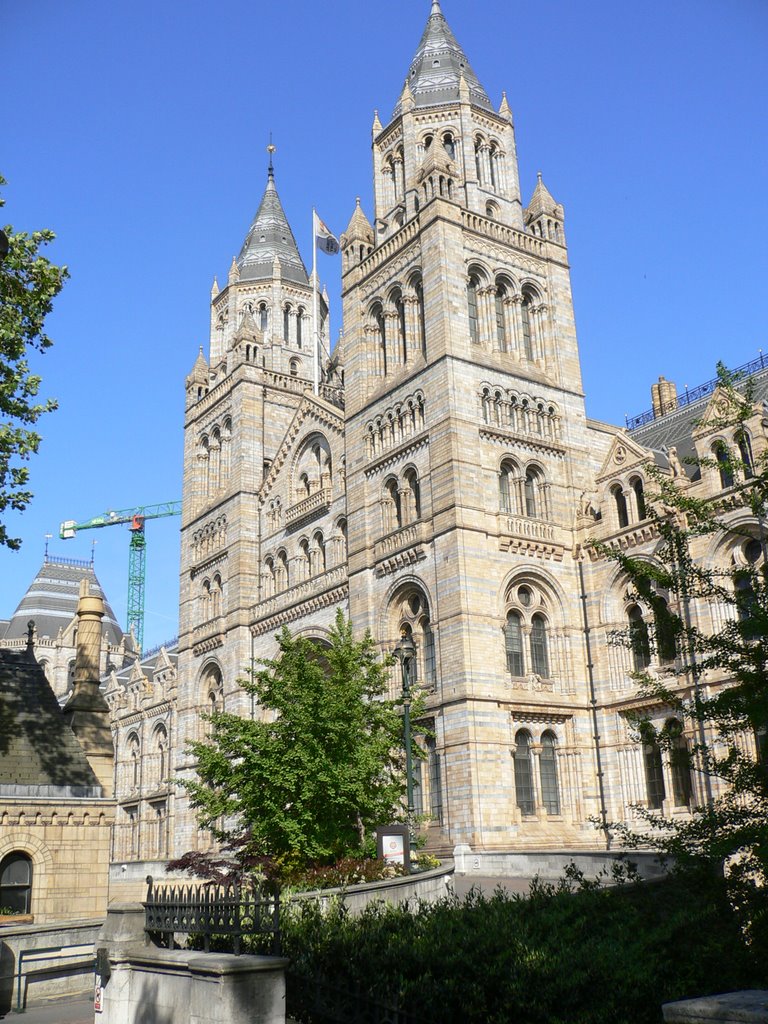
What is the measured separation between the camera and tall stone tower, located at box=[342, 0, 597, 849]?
32.5m

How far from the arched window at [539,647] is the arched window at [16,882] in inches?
659

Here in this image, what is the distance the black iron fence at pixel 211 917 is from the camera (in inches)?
404

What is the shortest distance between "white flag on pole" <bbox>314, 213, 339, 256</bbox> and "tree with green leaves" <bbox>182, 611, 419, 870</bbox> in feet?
92.6

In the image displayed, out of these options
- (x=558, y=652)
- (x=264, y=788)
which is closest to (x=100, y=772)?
(x=264, y=788)

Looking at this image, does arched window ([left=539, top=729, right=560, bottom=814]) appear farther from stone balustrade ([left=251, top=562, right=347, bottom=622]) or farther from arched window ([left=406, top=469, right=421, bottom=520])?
stone balustrade ([left=251, top=562, right=347, bottom=622])

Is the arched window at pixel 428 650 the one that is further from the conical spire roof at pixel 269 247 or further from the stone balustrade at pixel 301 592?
the conical spire roof at pixel 269 247

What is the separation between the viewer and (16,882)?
25.0m

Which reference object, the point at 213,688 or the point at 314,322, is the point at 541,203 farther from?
the point at 213,688

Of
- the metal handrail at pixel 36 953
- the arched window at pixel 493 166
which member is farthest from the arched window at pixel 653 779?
the arched window at pixel 493 166

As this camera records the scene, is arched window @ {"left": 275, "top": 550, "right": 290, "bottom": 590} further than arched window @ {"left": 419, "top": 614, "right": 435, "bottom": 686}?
Yes

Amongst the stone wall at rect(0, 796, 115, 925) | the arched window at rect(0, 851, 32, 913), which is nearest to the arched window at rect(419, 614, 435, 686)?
the stone wall at rect(0, 796, 115, 925)

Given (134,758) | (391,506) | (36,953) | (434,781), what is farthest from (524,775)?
(134,758)

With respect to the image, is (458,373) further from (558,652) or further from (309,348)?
(309,348)

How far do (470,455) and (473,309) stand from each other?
6514mm
